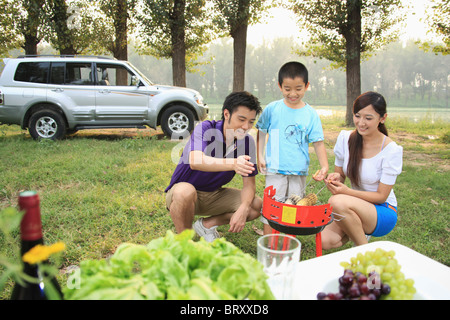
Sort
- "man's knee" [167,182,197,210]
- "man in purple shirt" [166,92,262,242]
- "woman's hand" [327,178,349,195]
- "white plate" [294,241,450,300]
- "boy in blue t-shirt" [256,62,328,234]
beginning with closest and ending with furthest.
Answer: "white plate" [294,241,450,300] → "woman's hand" [327,178,349,195] → "man in purple shirt" [166,92,262,242] → "man's knee" [167,182,197,210] → "boy in blue t-shirt" [256,62,328,234]

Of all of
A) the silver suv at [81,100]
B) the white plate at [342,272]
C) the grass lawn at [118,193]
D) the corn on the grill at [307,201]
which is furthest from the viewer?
the silver suv at [81,100]

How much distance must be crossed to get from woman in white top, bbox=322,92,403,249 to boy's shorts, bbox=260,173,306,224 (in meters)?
0.43

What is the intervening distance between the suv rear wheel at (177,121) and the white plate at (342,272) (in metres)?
6.92

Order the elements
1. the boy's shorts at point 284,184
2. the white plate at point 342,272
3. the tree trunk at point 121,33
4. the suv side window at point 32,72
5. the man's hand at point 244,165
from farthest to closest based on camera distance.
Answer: the tree trunk at point 121,33 < the suv side window at point 32,72 < the boy's shorts at point 284,184 < the man's hand at point 244,165 < the white plate at point 342,272

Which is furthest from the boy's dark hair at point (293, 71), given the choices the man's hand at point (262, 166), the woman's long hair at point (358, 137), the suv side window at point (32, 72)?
the suv side window at point (32, 72)

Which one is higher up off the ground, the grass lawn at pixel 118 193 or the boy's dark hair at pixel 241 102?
the boy's dark hair at pixel 241 102

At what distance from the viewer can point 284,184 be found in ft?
9.39

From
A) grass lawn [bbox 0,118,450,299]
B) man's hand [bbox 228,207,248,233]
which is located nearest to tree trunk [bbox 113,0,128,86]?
grass lawn [bbox 0,118,450,299]

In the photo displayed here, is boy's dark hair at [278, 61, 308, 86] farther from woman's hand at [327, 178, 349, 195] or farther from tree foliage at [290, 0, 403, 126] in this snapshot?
tree foliage at [290, 0, 403, 126]

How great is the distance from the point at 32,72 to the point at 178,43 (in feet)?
17.2

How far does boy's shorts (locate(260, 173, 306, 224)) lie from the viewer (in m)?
2.86

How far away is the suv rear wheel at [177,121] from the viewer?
7.93m

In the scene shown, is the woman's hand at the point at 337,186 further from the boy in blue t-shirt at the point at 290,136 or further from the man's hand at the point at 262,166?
the man's hand at the point at 262,166

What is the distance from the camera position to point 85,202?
3986 millimetres
